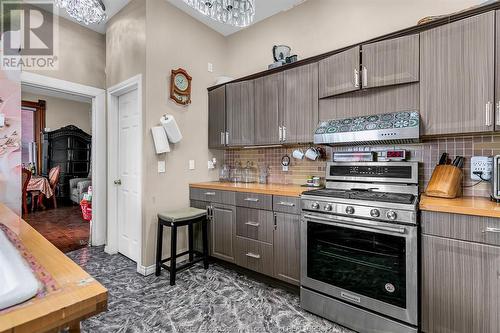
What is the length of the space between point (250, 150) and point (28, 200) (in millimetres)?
5808

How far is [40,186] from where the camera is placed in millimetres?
5949

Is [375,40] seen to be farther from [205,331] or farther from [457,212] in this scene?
[205,331]

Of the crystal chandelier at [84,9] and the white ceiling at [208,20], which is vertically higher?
the white ceiling at [208,20]

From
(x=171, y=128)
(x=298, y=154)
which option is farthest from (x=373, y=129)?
(x=171, y=128)

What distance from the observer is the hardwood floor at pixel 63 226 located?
384 cm

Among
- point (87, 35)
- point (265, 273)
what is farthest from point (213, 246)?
point (87, 35)

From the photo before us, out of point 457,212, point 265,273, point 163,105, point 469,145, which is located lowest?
point 265,273

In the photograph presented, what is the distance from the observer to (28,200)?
5.96m

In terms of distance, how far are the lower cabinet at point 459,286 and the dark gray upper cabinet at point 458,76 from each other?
2.81ft

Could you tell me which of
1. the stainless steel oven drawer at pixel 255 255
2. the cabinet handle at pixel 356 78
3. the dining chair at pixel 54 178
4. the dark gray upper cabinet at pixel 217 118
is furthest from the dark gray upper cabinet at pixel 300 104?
the dining chair at pixel 54 178

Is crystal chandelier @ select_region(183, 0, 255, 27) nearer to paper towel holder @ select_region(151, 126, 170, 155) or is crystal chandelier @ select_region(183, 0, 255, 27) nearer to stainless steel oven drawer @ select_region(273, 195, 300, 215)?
paper towel holder @ select_region(151, 126, 170, 155)

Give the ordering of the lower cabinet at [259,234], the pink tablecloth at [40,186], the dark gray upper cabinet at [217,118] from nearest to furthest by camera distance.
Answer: the lower cabinet at [259,234] < the dark gray upper cabinet at [217,118] < the pink tablecloth at [40,186]

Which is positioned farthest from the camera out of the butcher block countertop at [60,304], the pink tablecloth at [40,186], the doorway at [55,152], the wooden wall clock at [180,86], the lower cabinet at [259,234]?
the doorway at [55,152]

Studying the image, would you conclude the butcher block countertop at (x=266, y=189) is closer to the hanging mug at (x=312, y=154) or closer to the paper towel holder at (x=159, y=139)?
the hanging mug at (x=312, y=154)
